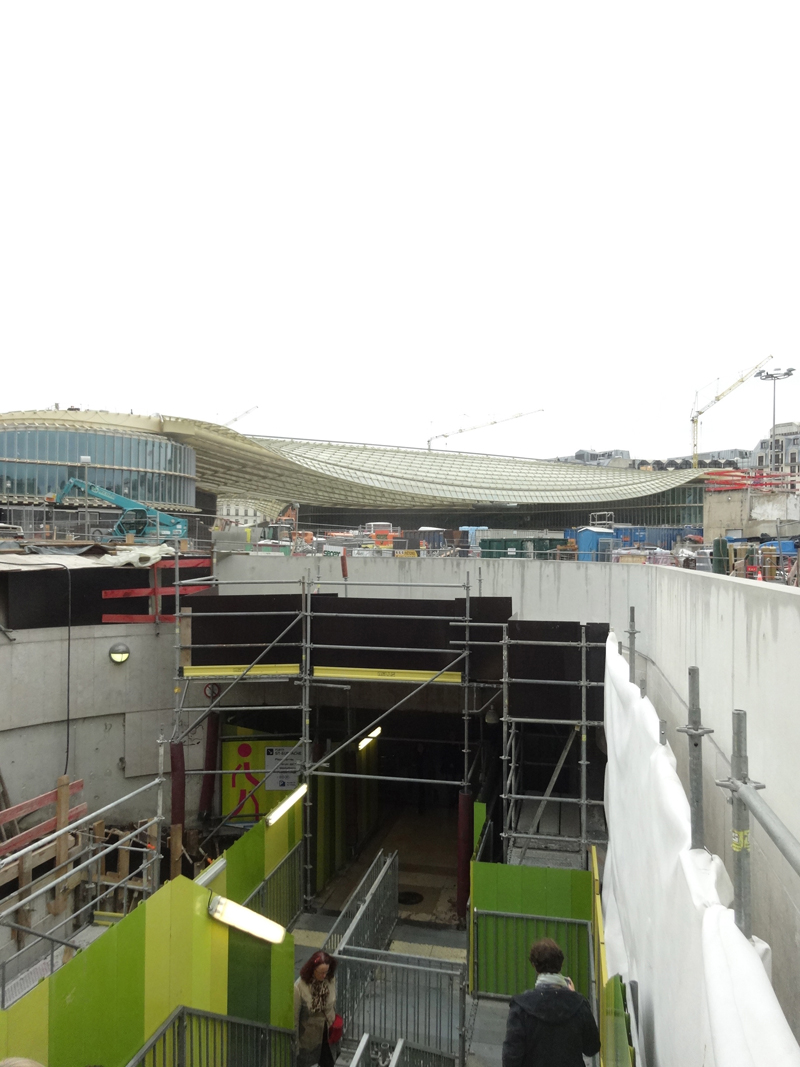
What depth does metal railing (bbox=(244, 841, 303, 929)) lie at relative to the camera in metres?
9.72

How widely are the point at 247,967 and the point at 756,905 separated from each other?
6185mm

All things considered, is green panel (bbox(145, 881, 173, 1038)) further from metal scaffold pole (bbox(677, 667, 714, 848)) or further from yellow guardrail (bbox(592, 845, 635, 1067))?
metal scaffold pole (bbox(677, 667, 714, 848))

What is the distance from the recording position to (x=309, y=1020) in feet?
23.2

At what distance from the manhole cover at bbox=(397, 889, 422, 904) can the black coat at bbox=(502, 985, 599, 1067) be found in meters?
8.22

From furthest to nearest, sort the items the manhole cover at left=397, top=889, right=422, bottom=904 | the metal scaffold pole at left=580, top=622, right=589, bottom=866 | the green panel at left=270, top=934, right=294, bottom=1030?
the manhole cover at left=397, top=889, right=422, bottom=904
the metal scaffold pole at left=580, top=622, right=589, bottom=866
the green panel at left=270, top=934, right=294, bottom=1030

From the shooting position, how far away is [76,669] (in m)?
12.4

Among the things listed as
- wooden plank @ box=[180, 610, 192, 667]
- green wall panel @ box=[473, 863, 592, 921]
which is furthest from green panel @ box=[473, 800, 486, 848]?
wooden plank @ box=[180, 610, 192, 667]

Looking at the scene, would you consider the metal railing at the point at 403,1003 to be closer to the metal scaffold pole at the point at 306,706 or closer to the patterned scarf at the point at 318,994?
the patterned scarf at the point at 318,994

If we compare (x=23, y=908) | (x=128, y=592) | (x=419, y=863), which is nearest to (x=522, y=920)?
(x=419, y=863)

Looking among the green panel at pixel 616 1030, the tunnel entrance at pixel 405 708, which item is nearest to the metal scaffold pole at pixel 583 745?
the tunnel entrance at pixel 405 708

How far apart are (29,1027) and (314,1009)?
2.95m

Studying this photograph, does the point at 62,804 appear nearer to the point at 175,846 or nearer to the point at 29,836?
the point at 29,836

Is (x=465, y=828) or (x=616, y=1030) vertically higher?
(x=616, y=1030)

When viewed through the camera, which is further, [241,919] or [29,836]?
[29,836]
